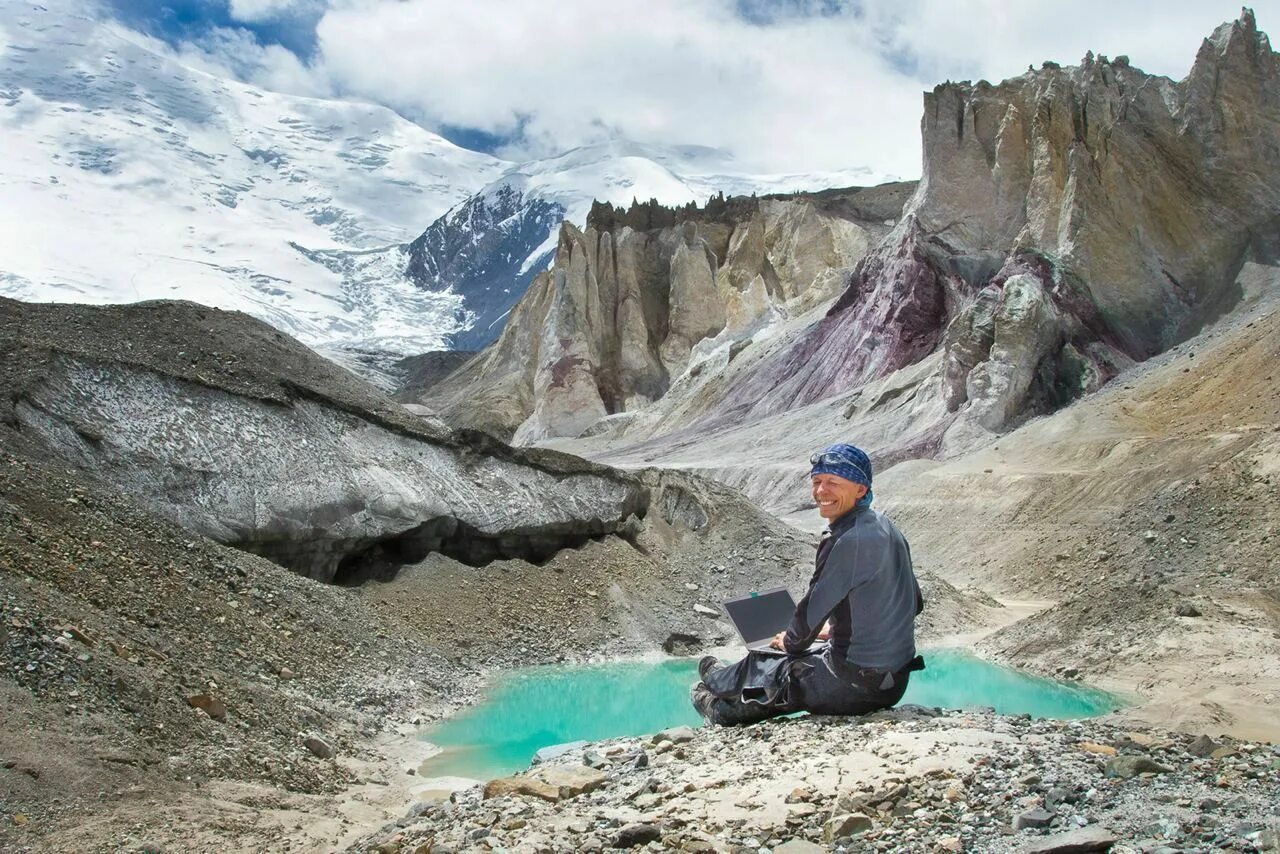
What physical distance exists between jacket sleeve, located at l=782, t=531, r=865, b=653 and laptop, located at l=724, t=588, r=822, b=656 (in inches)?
26.6

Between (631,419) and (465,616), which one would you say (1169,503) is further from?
(631,419)

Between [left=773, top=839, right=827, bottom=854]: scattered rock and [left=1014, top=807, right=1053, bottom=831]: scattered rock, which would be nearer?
[left=1014, top=807, right=1053, bottom=831]: scattered rock

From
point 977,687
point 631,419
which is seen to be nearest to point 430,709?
point 977,687

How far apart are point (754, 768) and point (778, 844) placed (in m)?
0.95

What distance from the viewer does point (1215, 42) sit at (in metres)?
47.0

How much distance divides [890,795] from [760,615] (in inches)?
88.9

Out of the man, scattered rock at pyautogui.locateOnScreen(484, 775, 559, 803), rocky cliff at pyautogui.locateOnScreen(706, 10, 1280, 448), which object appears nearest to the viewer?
scattered rock at pyautogui.locateOnScreen(484, 775, 559, 803)

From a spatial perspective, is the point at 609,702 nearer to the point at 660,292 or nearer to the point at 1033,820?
the point at 1033,820

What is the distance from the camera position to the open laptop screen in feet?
24.6

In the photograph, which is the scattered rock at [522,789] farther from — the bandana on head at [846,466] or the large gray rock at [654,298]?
the large gray rock at [654,298]

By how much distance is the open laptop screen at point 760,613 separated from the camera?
24.6 feet

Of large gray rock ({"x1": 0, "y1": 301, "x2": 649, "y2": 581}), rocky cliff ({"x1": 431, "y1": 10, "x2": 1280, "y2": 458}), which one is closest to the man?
large gray rock ({"x1": 0, "y1": 301, "x2": 649, "y2": 581})

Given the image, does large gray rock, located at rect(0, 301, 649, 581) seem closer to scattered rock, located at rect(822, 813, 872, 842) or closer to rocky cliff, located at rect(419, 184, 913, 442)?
scattered rock, located at rect(822, 813, 872, 842)

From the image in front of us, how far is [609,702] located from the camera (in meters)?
15.8
